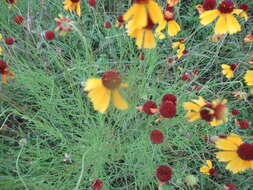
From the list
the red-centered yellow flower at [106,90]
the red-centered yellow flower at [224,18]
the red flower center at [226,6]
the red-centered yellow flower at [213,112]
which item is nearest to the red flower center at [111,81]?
the red-centered yellow flower at [106,90]

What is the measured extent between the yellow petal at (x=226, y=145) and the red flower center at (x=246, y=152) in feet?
0.06

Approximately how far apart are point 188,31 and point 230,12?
891 mm

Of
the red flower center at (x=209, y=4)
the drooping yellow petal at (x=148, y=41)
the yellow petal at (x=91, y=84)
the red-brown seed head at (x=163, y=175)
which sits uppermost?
the red flower center at (x=209, y=4)

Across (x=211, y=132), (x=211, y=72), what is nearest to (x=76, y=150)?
(x=211, y=132)

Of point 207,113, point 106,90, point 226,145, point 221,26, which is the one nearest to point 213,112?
point 207,113

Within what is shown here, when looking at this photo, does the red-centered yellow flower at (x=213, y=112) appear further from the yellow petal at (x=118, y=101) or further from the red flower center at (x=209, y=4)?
the red flower center at (x=209, y=4)

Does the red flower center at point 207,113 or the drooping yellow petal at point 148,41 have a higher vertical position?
the drooping yellow petal at point 148,41

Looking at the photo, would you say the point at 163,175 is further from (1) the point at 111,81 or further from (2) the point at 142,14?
(2) the point at 142,14

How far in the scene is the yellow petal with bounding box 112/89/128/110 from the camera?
2.76 feet

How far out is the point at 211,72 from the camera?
1979 millimetres

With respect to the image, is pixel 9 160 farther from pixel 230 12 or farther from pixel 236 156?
pixel 230 12

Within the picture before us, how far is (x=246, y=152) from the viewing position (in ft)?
3.31

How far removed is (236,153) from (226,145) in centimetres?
6

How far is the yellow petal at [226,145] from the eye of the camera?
39.5 inches
